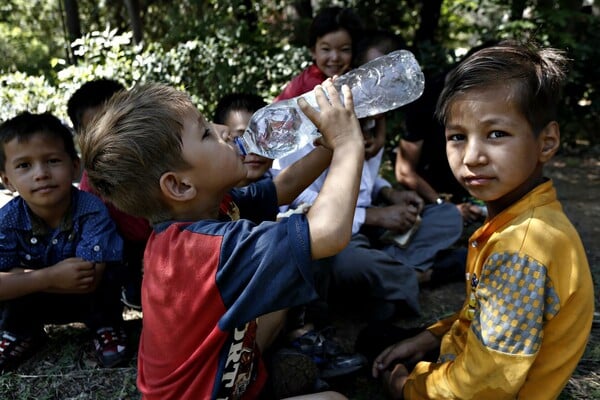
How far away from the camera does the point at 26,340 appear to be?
267 centimetres

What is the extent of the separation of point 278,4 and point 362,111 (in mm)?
5418

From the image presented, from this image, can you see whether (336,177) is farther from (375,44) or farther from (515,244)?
(375,44)

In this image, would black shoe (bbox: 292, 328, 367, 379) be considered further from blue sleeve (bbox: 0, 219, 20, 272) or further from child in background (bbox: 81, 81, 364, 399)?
blue sleeve (bbox: 0, 219, 20, 272)

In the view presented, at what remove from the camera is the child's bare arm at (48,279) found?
2.44m

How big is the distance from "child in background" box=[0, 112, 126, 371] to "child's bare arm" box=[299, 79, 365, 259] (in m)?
1.36

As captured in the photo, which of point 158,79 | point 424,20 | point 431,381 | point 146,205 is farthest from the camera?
point 424,20

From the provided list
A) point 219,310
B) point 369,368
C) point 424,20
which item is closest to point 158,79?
point 424,20

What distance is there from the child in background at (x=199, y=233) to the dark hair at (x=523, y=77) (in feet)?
1.37

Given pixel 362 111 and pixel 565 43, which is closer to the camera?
pixel 362 111

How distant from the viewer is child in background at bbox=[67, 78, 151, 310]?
2.77 metres

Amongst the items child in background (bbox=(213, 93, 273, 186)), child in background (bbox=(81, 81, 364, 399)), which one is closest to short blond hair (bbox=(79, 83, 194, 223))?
child in background (bbox=(81, 81, 364, 399))

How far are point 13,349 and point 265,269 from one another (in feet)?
5.67

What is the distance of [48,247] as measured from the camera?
2590 mm

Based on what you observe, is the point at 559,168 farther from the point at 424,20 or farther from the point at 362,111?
the point at 362,111
